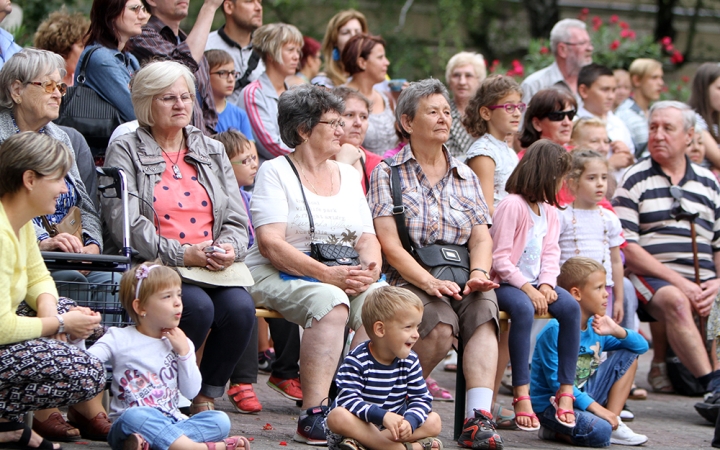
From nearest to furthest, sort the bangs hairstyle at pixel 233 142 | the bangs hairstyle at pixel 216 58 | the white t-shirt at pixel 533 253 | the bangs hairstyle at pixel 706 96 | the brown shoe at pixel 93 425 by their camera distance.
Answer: the brown shoe at pixel 93 425, the white t-shirt at pixel 533 253, the bangs hairstyle at pixel 233 142, the bangs hairstyle at pixel 216 58, the bangs hairstyle at pixel 706 96

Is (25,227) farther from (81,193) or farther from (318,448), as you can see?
(318,448)

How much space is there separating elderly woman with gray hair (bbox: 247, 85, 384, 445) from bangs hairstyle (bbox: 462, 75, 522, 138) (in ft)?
4.04

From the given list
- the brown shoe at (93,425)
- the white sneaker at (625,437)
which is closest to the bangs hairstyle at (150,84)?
the brown shoe at (93,425)

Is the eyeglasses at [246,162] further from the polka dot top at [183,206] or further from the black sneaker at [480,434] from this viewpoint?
the black sneaker at [480,434]

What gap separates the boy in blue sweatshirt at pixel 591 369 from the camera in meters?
5.60

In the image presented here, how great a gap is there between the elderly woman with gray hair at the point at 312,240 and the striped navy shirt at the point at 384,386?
0.45 meters

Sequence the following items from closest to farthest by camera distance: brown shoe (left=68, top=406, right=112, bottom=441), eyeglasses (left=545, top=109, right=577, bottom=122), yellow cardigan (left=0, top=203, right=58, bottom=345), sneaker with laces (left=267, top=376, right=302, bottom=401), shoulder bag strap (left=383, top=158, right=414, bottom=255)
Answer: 1. yellow cardigan (left=0, top=203, right=58, bottom=345)
2. brown shoe (left=68, top=406, right=112, bottom=441)
3. shoulder bag strap (left=383, top=158, right=414, bottom=255)
4. sneaker with laces (left=267, top=376, right=302, bottom=401)
5. eyeglasses (left=545, top=109, right=577, bottom=122)

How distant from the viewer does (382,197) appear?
5.70 metres

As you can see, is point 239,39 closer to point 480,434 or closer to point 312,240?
point 312,240

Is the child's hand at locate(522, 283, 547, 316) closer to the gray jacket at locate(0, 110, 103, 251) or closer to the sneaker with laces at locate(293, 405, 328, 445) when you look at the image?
the sneaker with laces at locate(293, 405, 328, 445)

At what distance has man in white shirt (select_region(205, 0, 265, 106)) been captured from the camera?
25.6 feet

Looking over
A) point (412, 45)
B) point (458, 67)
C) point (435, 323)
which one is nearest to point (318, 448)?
point (435, 323)

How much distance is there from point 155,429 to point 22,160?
129cm

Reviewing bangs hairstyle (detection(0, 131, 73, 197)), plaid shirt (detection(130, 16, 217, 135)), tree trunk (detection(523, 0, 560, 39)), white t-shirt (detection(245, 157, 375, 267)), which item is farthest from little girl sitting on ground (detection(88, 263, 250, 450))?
tree trunk (detection(523, 0, 560, 39))
